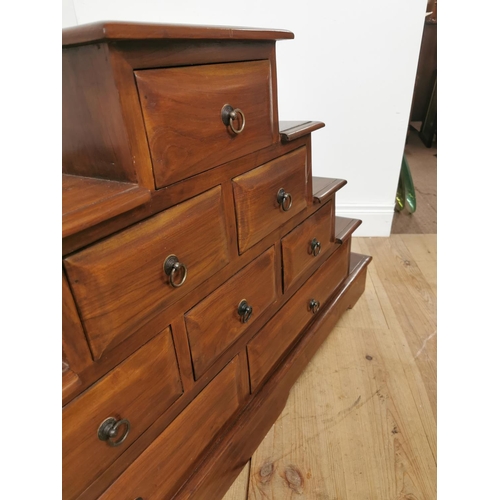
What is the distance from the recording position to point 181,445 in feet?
2.32

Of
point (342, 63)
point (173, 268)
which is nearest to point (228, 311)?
point (173, 268)

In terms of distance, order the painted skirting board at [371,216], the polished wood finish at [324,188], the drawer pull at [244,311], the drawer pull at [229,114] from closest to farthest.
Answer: the drawer pull at [229,114] → the drawer pull at [244,311] → the polished wood finish at [324,188] → the painted skirting board at [371,216]

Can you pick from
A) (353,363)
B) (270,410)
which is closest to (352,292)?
(353,363)

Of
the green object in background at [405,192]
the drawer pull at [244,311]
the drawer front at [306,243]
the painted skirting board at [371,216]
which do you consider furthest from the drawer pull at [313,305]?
the green object in background at [405,192]

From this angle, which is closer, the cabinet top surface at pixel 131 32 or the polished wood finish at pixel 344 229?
the cabinet top surface at pixel 131 32

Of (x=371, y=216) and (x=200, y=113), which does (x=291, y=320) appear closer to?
(x=200, y=113)

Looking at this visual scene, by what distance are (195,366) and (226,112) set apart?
0.47 metres

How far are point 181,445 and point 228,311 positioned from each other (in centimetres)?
26

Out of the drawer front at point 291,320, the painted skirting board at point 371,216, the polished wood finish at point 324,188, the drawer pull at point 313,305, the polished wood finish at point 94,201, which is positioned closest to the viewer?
the polished wood finish at point 94,201

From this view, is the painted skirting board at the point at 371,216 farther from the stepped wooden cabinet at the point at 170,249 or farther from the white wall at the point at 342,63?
the stepped wooden cabinet at the point at 170,249

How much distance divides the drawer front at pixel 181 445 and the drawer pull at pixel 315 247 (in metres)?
0.40

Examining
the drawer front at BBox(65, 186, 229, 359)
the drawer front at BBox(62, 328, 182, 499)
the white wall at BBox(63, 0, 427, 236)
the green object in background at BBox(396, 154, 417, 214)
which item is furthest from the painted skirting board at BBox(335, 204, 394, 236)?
the drawer front at BBox(62, 328, 182, 499)

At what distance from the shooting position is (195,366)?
71 centimetres

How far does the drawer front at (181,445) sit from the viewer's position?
2.03 ft
